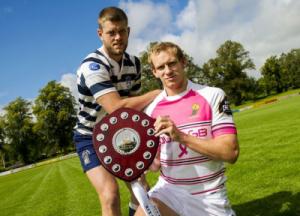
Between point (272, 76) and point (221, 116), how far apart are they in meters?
105

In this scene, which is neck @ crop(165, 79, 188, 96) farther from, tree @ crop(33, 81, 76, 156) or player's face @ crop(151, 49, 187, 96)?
tree @ crop(33, 81, 76, 156)

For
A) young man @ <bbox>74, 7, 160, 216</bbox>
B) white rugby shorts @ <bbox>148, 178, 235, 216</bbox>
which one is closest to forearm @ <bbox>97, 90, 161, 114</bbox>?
young man @ <bbox>74, 7, 160, 216</bbox>

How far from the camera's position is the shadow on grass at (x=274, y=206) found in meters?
5.32

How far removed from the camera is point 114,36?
12.8ft

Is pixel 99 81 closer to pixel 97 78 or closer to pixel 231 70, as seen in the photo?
pixel 97 78

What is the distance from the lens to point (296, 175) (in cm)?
695

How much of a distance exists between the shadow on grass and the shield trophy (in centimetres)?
313

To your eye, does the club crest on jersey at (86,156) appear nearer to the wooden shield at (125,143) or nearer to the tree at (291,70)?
the wooden shield at (125,143)

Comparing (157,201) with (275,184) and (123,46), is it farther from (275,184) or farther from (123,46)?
(275,184)

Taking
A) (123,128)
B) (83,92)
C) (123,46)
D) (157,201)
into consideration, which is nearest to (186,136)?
(123,128)

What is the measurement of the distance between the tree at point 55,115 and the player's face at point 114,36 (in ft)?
240

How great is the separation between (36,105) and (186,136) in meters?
79.7

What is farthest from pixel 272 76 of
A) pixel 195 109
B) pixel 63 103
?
pixel 195 109

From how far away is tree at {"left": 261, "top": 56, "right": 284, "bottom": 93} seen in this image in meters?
101
